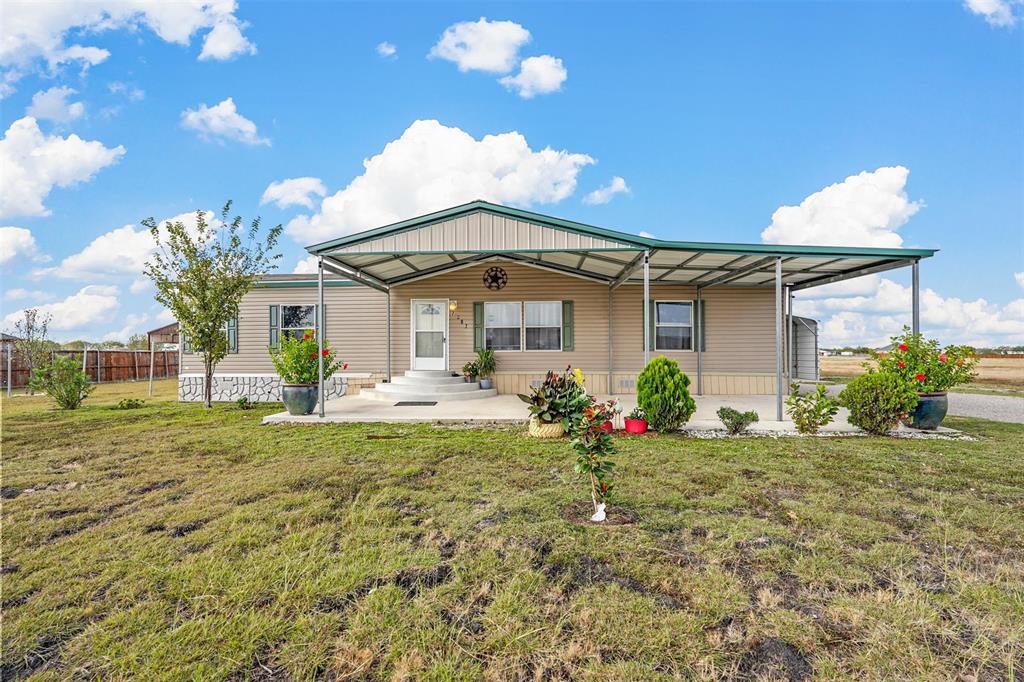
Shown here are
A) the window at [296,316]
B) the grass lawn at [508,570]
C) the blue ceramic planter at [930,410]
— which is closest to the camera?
the grass lawn at [508,570]

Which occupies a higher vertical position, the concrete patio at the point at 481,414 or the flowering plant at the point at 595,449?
the flowering plant at the point at 595,449

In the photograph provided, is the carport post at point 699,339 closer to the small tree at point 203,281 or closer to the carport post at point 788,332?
the carport post at point 788,332

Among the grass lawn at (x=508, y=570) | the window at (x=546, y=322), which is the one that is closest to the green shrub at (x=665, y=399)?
the grass lawn at (x=508, y=570)

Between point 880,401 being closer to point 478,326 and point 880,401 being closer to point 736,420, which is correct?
point 736,420

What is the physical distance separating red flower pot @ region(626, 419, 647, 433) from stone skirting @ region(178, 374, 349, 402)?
29.7 feet

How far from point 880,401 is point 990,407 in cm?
621

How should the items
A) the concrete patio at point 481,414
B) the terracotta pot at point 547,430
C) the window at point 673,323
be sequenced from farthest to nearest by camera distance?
the window at point 673,323, the concrete patio at point 481,414, the terracotta pot at point 547,430

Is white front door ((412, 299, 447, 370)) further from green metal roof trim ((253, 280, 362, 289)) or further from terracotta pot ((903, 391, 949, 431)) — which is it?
terracotta pot ((903, 391, 949, 431))

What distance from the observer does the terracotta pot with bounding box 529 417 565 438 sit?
5.98 meters

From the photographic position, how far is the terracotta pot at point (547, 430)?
5.98 metres

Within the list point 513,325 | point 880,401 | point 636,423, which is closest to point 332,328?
point 513,325

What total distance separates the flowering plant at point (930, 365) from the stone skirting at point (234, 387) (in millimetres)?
12648

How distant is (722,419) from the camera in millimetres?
6242

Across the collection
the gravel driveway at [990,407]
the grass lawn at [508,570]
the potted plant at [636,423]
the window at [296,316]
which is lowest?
the gravel driveway at [990,407]
